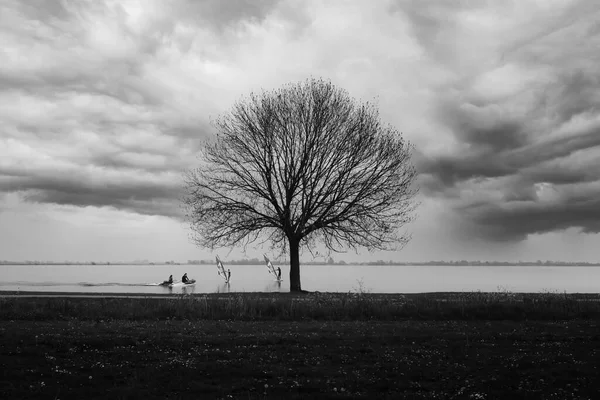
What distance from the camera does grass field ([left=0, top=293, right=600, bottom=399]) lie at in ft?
39.8

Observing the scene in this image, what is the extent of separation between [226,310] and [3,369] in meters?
14.1

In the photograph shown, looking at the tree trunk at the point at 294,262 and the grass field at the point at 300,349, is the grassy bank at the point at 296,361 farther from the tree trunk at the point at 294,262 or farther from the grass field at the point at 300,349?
the tree trunk at the point at 294,262

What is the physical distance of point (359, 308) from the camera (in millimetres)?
27250

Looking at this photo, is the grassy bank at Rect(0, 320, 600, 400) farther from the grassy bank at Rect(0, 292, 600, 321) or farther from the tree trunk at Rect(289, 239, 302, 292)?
the tree trunk at Rect(289, 239, 302, 292)

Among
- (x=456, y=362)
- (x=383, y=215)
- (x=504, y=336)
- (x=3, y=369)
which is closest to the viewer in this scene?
(x=3, y=369)

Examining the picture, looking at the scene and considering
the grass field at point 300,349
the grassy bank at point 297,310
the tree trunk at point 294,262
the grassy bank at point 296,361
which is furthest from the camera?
the tree trunk at point 294,262

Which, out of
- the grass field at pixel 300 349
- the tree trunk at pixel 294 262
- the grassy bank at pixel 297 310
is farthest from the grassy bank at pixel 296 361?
the tree trunk at pixel 294 262

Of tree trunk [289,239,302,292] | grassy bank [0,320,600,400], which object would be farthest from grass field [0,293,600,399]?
tree trunk [289,239,302,292]

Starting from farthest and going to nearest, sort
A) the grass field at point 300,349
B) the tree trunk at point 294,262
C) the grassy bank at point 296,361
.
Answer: the tree trunk at point 294,262, the grass field at point 300,349, the grassy bank at point 296,361

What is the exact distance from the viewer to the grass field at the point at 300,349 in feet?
39.8

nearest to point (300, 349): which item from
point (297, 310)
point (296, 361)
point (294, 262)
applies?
point (296, 361)

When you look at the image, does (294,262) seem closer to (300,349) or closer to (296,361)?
(300,349)

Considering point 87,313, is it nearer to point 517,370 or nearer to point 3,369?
point 3,369

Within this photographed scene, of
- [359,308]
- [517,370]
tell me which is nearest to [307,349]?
[517,370]
